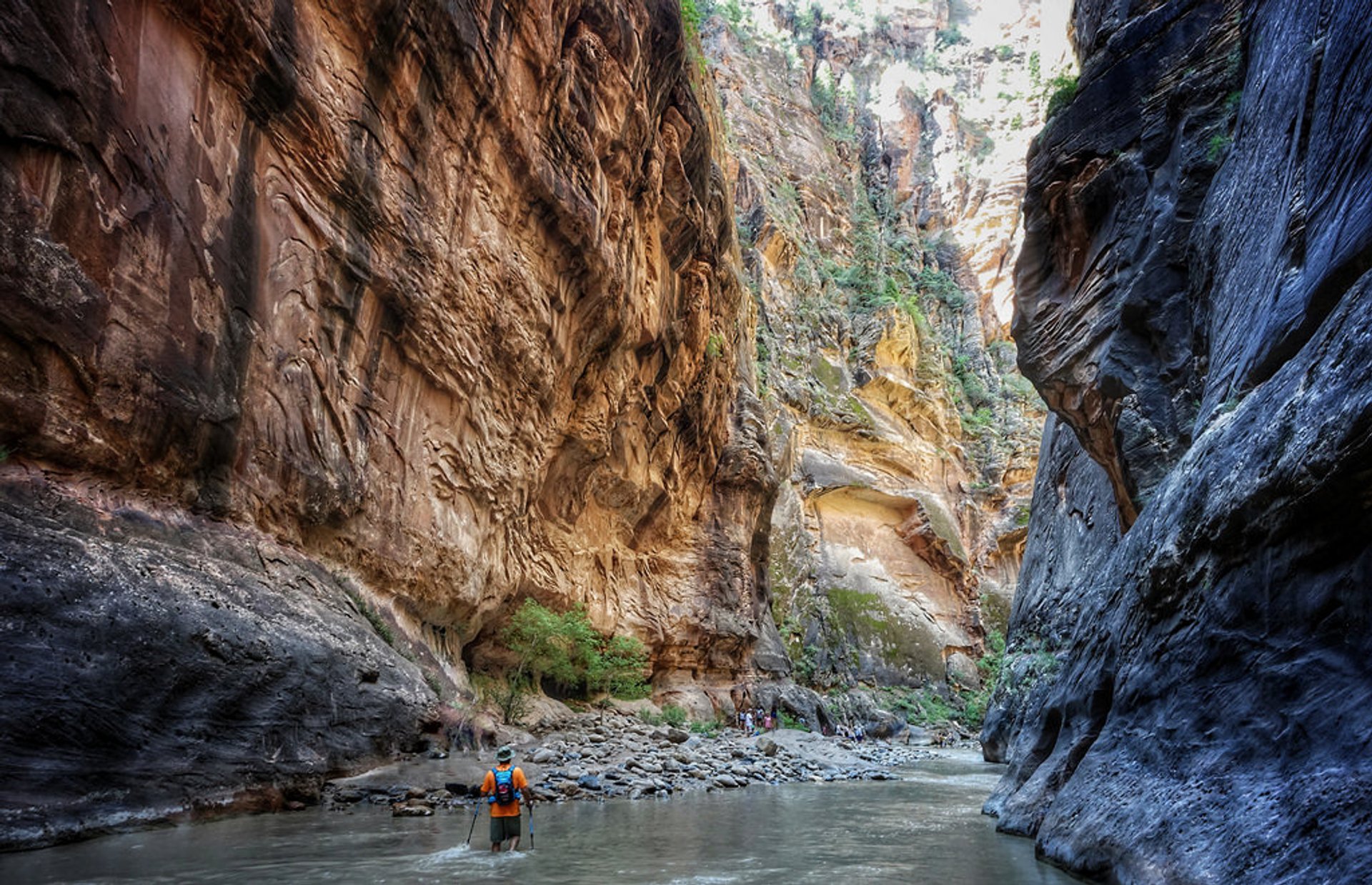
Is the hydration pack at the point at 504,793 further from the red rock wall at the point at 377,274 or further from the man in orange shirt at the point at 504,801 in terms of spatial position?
the red rock wall at the point at 377,274

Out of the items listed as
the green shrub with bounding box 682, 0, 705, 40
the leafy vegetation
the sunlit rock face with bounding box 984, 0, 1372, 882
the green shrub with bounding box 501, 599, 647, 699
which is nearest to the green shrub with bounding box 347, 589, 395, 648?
the leafy vegetation

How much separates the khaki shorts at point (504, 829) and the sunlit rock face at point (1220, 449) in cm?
568

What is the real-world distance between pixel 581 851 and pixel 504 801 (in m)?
1.09

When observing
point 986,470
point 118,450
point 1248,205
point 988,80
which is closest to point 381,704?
point 118,450

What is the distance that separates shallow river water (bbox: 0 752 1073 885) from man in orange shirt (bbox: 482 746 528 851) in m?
0.20

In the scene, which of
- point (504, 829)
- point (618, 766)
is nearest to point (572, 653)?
point (618, 766)

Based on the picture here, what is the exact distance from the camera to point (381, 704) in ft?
40.3

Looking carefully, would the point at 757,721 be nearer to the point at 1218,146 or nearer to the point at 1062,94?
the point at 1062,94

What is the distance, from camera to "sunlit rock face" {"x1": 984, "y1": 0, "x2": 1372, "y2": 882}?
4684mm

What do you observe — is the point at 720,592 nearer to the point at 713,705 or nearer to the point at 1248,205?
the point at 713,705

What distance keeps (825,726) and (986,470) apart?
29.2m

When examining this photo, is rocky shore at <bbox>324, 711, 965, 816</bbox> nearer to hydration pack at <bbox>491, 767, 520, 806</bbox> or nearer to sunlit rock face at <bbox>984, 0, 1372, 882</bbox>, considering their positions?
hydration pack at <bbox>491, 767, 520, 806</bbox>

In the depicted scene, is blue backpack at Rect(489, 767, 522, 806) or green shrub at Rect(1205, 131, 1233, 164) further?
green shrub at Rect(1205, 131, 1233, 164)

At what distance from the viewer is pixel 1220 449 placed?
6.65 m
